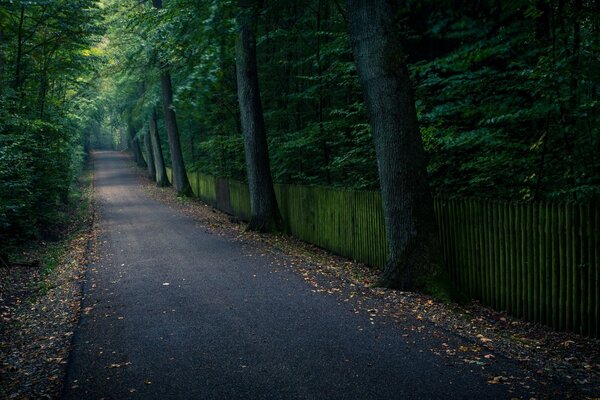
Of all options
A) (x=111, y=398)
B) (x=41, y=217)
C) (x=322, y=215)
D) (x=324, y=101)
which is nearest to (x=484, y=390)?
(x=111, y=398)

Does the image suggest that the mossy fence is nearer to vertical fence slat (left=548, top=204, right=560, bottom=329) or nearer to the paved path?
vertical fence slat (left=548, top=204, right=560, bottom=329)

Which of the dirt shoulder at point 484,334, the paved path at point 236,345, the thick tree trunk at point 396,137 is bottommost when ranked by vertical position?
the dirt shoulder at point 484,334

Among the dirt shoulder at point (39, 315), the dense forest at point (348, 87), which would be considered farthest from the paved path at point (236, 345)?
the dense forest at point (348, 87)

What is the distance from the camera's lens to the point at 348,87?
13320mm

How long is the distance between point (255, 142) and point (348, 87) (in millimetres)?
3278

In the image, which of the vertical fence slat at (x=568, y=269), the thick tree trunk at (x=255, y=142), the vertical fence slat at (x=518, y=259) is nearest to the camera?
the vertical fence slat at (x=568, y=269)

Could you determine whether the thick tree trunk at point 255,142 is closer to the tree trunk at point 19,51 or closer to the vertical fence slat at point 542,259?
the tree trunk at point 19,51

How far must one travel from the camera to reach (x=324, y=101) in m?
15.2

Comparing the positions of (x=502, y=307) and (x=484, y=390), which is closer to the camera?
(x=484, y=390)

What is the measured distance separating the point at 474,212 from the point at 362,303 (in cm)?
231

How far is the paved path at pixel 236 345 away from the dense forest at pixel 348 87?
11.1ft

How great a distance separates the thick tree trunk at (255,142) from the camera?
14.1 m

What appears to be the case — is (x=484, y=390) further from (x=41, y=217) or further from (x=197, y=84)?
(x=41, y=217)

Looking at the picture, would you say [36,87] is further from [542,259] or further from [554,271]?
[554,271]
